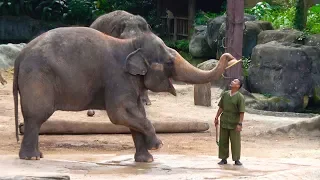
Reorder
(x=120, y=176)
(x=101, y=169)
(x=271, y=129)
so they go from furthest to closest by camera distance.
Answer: (x=271, y=129)
(x=101, y=169)
(x=120, y=176)

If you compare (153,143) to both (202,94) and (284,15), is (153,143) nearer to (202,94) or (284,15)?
(202,94)

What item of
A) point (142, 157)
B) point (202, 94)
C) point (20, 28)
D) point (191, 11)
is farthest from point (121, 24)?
point (20, 28)

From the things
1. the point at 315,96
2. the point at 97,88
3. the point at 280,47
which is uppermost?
the point at 97,88

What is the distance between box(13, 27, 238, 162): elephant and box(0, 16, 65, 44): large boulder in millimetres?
19055

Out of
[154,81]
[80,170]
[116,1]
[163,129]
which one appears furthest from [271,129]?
[116,1]

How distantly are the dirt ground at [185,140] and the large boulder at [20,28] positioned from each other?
11796 millimetres

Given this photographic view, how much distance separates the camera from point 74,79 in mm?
10852

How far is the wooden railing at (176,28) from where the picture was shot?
95.7ft

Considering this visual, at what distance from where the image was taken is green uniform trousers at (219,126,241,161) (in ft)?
36.0

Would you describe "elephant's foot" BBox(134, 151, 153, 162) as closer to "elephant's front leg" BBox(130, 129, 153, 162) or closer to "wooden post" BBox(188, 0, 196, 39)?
"elephant's front leg" BBox(130, 129, 153, 162)

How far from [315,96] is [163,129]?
6.79 m

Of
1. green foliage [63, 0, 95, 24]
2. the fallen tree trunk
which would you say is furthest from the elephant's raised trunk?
green foliage [63, 0, 95, 24]

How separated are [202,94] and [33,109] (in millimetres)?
8593

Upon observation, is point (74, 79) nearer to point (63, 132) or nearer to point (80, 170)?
point (80, 170)
